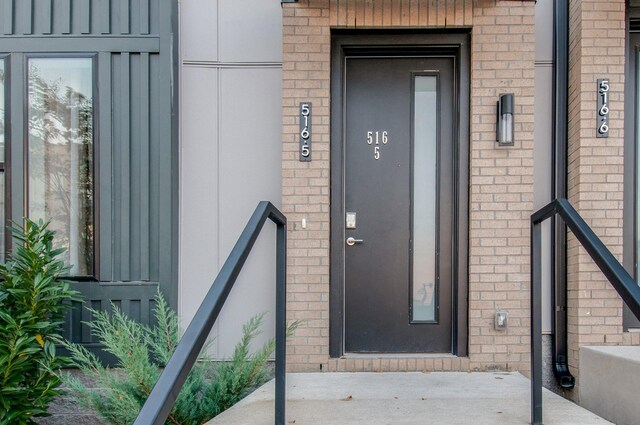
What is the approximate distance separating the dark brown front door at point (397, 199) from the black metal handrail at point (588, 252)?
129 cm

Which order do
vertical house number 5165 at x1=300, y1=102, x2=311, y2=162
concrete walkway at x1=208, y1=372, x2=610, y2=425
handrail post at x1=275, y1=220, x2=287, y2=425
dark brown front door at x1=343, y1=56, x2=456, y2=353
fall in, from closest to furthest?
handrail post at x1=275, y1=220, x2=287, y2=425
concrete walkway at x1=208, y1=372, x2=610, y2=425
vertical house number 5165 at x1=300, y1=102, x2=311, y2=162
dark brown front door at x1=343, y1=56, x2=456, y2=353

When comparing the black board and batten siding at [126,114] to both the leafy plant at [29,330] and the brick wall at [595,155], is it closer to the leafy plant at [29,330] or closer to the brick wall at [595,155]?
the leafy plant at [29,330]

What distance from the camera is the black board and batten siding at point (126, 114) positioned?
12.3ft

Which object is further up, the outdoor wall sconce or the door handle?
the outdoor wall sconce

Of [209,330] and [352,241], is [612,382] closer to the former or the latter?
[352,241]

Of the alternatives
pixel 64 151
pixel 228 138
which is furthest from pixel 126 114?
pixel 228 138

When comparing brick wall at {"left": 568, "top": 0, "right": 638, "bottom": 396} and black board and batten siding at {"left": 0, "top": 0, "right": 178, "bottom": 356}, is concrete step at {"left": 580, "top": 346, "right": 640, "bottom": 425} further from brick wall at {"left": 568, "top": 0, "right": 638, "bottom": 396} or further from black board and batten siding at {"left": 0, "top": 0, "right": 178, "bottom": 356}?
black board and batten siding at {"left": 0, "top": 0, "right": 178, "bottom": 356}

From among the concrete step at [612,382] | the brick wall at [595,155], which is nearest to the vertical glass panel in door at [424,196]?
the brick wall at [595,155]

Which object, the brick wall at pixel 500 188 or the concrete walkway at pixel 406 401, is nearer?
the concrete walkway at pixel 406 401

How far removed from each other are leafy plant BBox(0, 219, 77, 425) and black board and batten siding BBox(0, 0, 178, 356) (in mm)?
525

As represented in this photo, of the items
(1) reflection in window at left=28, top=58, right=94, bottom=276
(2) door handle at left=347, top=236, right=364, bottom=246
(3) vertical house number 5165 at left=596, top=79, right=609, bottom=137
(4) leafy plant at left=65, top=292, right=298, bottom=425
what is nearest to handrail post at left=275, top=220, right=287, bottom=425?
(4) leafy plant at left=65, top=292, right=298, bottom=425

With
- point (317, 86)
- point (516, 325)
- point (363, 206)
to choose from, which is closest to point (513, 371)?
point (516, 325)

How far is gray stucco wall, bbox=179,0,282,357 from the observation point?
152 inches

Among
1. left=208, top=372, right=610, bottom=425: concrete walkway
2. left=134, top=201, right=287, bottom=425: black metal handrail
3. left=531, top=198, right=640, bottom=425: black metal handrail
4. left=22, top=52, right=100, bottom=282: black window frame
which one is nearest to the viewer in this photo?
left=134, top=201, right=287, bottom=425: black metal handrail
